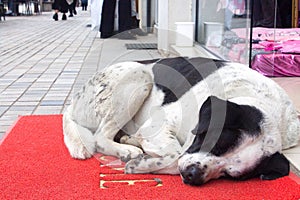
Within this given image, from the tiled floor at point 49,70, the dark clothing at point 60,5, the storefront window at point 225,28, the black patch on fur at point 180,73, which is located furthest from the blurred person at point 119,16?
the dark clothing at point 60,5

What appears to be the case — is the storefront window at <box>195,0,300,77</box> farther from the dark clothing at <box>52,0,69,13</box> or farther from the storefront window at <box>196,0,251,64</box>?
the dark clothing at <box>52,0,69,13</box>

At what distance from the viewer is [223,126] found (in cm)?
230

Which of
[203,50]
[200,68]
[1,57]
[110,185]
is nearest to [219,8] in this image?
[203,50]

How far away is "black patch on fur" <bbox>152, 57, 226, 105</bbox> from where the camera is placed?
2879 mm

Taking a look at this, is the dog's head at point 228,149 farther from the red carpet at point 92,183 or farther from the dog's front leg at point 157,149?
the dog's front leg at point 157,149

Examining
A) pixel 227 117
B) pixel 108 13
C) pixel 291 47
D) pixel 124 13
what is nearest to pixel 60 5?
pixel 108 13

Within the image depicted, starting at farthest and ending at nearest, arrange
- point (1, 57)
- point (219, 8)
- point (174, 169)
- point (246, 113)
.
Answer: point (1, 57)
point (219, 8)
point (174, 169)
point (246, 113)

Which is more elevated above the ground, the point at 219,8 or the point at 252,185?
the point at 219,8

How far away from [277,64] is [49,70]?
3.17 metres

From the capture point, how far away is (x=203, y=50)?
5926 millimetres

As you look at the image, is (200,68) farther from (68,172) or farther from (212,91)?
(68,172)

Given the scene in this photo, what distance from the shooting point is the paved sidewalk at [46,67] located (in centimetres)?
448

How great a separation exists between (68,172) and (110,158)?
0.98 feet

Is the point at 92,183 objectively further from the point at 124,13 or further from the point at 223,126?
the point at 124,13
